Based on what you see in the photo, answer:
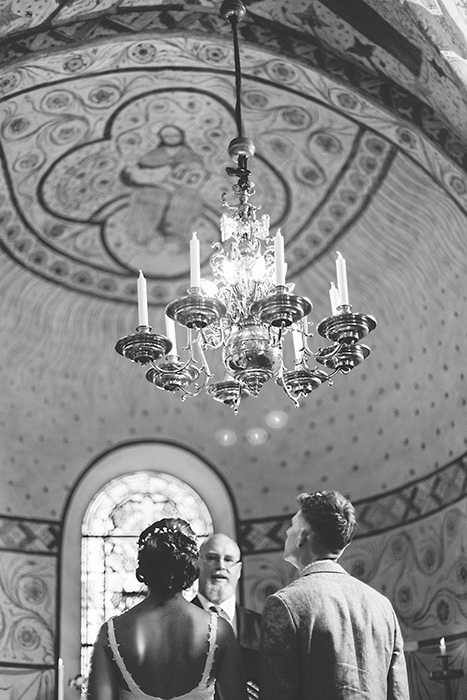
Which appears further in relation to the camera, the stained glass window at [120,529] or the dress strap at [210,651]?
the stained glass window at [120,529]

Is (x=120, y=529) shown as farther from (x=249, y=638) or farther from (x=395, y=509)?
(x=249, y=638)

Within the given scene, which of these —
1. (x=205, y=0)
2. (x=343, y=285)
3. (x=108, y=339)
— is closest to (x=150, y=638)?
(x=343, y=285)

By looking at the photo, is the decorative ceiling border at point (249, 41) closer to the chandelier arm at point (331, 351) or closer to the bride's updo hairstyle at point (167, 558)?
the chandelier arm at point (331, 351)

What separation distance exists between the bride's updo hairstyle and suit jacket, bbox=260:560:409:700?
1.02 ft

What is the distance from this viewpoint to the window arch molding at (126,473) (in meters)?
10.8

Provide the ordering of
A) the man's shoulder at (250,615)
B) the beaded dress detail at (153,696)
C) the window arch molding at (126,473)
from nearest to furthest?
the beaded dress detail at (153,696)
the man's shoulder at (250,615)
the window arch molding at (126,473)

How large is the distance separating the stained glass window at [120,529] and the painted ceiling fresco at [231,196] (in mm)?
524

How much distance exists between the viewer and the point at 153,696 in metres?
3.32

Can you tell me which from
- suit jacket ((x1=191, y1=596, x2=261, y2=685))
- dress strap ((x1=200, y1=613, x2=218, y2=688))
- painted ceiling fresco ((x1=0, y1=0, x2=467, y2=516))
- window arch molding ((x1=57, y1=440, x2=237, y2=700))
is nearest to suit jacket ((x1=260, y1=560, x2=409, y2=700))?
dress strap ((x1=200, y1=613, x2=218, y2=688))

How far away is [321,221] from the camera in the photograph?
10055mm

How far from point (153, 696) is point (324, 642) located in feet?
1.96

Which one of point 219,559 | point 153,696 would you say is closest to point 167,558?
point 153,696

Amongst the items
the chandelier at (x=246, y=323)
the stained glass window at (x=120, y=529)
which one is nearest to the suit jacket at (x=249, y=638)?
the chandelier at (x=246, y=323)

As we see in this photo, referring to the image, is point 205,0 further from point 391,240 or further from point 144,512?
point 144,512
